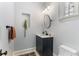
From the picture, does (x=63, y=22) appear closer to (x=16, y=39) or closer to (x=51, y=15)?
(x=51, y=15)

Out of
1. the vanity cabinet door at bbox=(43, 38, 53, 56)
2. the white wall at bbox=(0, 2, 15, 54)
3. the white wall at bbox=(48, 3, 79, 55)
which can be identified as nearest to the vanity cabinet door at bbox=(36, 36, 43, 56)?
the vanity cabinet door at bbox=(43, 38, 53, 56)

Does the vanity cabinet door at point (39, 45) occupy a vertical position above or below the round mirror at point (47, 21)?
below

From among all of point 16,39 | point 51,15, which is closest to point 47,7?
point 51,15

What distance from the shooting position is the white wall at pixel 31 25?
1626mm

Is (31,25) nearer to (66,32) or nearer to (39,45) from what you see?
(39,45)

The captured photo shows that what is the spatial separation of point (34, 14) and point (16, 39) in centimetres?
43

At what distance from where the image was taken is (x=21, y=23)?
5.35 feet

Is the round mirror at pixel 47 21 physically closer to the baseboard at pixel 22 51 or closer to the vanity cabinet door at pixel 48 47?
the vanity cabinet door at pixel 48 47

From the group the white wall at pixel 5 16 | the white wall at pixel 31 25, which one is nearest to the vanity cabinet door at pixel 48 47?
the white wall at pixel 31 25

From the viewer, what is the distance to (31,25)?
166 cm

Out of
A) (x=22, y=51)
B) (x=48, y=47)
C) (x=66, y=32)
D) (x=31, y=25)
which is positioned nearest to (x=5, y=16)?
(x=31, y=25)

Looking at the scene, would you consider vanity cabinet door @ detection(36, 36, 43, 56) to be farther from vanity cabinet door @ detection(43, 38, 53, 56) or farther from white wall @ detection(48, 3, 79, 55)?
white wall @ detection(48, 3, 79, 55)

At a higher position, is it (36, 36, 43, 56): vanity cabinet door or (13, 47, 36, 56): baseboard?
(36, 36, 43, 56): vanity cabinet door

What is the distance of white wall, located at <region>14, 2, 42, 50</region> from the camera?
1626 millimetres
